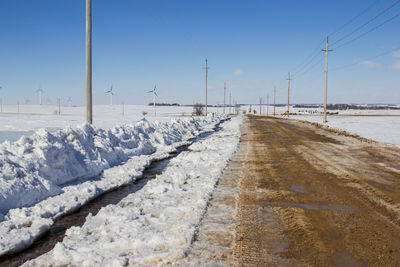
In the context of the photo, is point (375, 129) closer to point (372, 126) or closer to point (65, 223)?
point (372, 126)

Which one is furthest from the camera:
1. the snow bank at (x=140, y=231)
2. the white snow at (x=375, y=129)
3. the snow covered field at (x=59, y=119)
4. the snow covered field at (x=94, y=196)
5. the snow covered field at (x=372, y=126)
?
the snow covered field at (x=59, y=119)

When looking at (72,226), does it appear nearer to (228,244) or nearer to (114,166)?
(228,244)

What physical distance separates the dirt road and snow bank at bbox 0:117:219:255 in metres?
2.93

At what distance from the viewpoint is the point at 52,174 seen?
6762mm

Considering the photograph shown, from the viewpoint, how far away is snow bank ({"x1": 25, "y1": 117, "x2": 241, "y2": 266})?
349 cm

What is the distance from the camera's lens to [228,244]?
3875 millimetres

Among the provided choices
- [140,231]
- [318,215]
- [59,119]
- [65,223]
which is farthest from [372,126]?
[59,119]

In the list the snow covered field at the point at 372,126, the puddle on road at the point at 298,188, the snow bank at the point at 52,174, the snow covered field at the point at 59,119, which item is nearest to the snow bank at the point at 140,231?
the snow bank at the point at 52,174

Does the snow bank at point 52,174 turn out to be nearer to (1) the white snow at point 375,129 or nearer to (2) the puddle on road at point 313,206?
(2) the puddle on road at point 313,206

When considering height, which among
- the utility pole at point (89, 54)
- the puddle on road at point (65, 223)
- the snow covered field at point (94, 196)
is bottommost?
the puddle on road at point (65, 223)

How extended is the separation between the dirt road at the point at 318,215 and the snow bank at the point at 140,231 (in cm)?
76

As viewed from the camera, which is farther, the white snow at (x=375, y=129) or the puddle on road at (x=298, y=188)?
the white snow at (x=375, y=129)

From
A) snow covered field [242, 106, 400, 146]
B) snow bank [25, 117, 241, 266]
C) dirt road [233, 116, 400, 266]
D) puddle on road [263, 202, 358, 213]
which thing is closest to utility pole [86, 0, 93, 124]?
snow bank [25, 117, 241, 266]

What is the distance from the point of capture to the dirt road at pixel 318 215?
3610 millimetres
